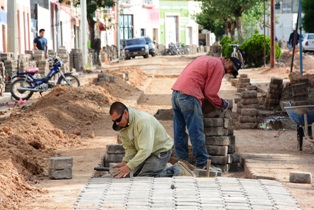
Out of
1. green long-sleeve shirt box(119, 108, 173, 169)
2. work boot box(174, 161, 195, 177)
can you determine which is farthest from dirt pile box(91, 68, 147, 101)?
green long-sleeve shirt box(119, 108, 173, 169)

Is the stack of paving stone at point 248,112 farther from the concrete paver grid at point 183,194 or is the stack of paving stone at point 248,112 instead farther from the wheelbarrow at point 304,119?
the concrete paver grid at point 183,194

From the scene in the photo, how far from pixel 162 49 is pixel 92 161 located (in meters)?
83.0

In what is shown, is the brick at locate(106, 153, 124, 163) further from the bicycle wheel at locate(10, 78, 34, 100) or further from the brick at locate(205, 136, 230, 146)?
the bicycle wheel at locate(10, 78, 34, 100)

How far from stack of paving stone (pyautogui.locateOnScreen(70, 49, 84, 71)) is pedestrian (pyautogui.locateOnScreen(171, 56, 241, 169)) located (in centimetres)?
3228

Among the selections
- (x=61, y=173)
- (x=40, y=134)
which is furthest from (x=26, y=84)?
(x=61, y=173)

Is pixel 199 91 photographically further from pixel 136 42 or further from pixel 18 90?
pixel 136 42

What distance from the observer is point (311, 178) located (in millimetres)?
11469

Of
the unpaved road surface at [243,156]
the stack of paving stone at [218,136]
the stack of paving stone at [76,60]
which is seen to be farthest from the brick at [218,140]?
the stack of paving stone at [76,60]

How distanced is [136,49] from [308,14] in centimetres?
1498

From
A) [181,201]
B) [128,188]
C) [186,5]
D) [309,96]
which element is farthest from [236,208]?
[186,5]

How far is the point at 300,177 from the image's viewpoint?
11.1 meters

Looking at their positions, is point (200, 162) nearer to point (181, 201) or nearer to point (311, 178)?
point (311, 178)

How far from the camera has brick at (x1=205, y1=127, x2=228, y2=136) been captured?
13.0m

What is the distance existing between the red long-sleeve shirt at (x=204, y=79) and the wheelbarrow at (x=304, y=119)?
88.2 inches
